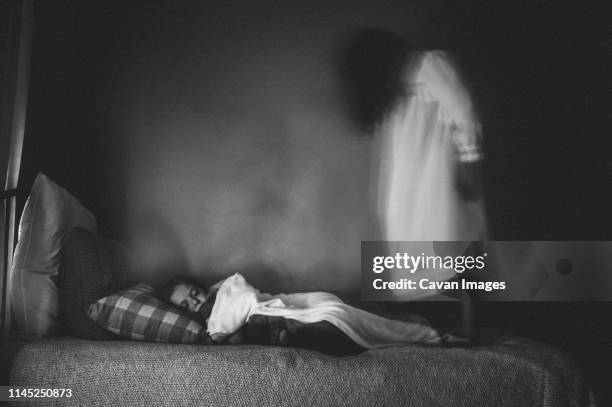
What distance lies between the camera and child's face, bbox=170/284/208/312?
186 cm

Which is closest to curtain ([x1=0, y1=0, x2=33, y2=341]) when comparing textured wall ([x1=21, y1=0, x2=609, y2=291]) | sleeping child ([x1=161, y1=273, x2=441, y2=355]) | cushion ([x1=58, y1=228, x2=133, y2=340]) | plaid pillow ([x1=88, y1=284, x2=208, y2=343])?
cushion ([x1=58, y1=228, x2=133, y2=340])

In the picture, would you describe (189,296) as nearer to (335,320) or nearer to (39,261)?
(39,261)

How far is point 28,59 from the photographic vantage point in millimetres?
1799

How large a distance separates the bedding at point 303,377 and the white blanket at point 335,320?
13 cm

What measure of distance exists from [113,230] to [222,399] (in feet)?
3.88

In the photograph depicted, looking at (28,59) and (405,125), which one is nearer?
(28,59)

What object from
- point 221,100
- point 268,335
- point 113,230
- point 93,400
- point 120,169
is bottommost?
point 93,400

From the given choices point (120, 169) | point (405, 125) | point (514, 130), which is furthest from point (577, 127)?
point (120, 169)

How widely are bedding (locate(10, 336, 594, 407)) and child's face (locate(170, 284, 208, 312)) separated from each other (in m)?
0.45

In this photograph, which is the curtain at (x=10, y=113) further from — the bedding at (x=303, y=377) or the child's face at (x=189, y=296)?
the child's face at (x=189, y=296)

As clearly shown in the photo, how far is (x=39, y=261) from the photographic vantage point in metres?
1.66

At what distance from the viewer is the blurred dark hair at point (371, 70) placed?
221cm

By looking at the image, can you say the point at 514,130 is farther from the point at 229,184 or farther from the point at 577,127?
the point at 229,184

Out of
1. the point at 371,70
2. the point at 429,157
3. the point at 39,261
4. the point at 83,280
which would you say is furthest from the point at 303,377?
the point at 371,70
